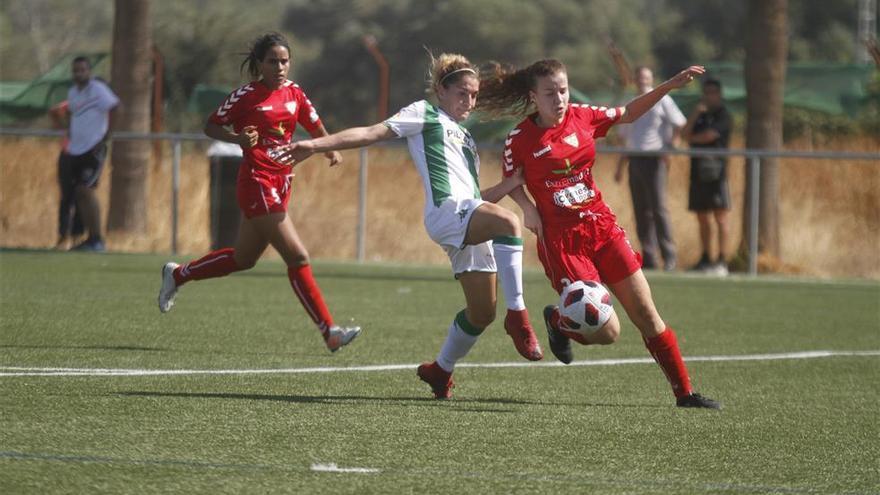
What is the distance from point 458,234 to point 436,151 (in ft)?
1.52

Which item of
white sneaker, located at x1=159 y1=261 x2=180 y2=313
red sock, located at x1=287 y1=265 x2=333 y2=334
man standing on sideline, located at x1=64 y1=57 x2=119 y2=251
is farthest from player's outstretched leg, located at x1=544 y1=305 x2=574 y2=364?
man standing on sideline, located at x1=64 y1=57 x2=119 y2=251

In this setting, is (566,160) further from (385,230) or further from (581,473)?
(385,230)

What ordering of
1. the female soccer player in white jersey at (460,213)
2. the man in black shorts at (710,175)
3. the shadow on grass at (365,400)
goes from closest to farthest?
the shadow on grass at (365,400)
the female soccer player in white jersey at (460,213)
the man in black shorts at (710,175)

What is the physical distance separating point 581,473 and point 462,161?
8.13 feet

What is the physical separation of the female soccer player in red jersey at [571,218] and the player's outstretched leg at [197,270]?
270cm

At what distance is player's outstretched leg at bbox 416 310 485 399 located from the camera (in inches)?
310

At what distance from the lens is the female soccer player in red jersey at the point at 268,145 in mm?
9680

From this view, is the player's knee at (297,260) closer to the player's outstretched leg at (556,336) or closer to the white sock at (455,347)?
the white sock at (455,347)

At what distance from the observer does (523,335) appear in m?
7.78

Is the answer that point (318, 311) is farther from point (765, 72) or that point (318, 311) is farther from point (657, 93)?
point (765, 72)

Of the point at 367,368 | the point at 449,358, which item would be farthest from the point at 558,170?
the point at 367,368

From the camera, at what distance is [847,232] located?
1972cm

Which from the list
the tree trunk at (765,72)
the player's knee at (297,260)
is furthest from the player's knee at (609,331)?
the tree trunk at (765,72)

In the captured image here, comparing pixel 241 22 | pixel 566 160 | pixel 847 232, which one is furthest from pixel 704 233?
pixel 241 22
